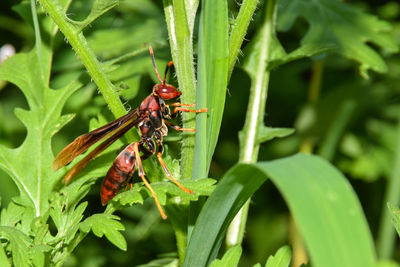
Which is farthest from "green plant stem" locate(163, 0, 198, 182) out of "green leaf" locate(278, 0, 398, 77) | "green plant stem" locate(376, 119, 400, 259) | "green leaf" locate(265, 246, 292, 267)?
"green plant stem" locate(376, 119, 400, 259)

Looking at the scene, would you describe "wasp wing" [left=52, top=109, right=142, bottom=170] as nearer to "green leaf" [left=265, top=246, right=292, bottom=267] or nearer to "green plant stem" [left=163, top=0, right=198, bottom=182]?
"green plant stem" [left=163, top=0, right=198, bottom=182]

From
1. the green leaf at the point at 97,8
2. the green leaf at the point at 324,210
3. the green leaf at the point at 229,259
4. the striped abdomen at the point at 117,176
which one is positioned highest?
the green leaf at the point at 97,8

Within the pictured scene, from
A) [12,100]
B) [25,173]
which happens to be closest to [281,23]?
[25,173]

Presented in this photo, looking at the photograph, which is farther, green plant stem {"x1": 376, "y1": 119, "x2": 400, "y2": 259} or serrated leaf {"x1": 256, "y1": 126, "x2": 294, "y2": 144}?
green plant stem {"x1": 376, "y1": 119, "x2": 400, "y2": 259}

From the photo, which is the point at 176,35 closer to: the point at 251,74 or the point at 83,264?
the point at 251,74

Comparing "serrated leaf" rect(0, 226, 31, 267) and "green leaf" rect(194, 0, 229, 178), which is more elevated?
"green leaf" rect(194, 0, 229, 178)

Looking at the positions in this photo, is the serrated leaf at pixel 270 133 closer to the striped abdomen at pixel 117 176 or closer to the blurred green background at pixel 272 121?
the striped abdomen at pixel 117 176

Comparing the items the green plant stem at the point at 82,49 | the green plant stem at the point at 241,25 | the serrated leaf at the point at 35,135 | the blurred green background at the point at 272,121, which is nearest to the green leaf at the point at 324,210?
the green plant stem at the point at 241,25

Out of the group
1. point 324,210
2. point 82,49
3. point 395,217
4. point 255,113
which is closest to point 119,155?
point 82,49
